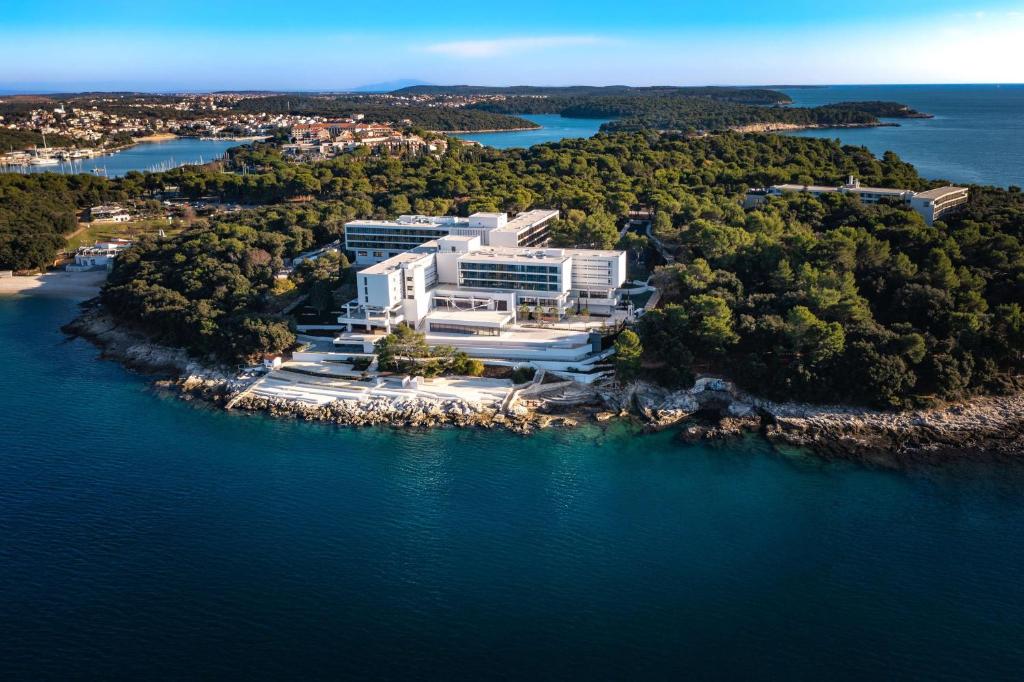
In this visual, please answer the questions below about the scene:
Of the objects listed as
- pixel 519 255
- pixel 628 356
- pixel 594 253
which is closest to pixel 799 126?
pixel 594 253

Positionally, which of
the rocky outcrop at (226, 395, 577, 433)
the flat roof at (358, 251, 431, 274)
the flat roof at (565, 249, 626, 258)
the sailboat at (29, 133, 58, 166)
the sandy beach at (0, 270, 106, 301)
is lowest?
the rocky outcrop at (226, 395, 577, 433)

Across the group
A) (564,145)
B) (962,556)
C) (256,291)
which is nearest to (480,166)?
(564,145)

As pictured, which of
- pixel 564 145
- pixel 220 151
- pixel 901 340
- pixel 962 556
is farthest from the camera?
pixel 220 151

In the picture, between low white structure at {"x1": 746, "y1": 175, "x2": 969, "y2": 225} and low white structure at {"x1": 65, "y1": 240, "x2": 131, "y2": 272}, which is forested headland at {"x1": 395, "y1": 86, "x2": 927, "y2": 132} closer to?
low white structure at {"x1": 746, "y1": 175, "x2": 969, "y2": 225}

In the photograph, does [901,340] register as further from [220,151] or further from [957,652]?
[220,151]

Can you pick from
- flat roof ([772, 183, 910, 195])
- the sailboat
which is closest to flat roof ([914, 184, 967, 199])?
flat roof ([772, 183, 910, 195])

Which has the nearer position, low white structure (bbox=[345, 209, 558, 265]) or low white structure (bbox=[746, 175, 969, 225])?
low white structure (bbox=[345, 209, 558, 265])
